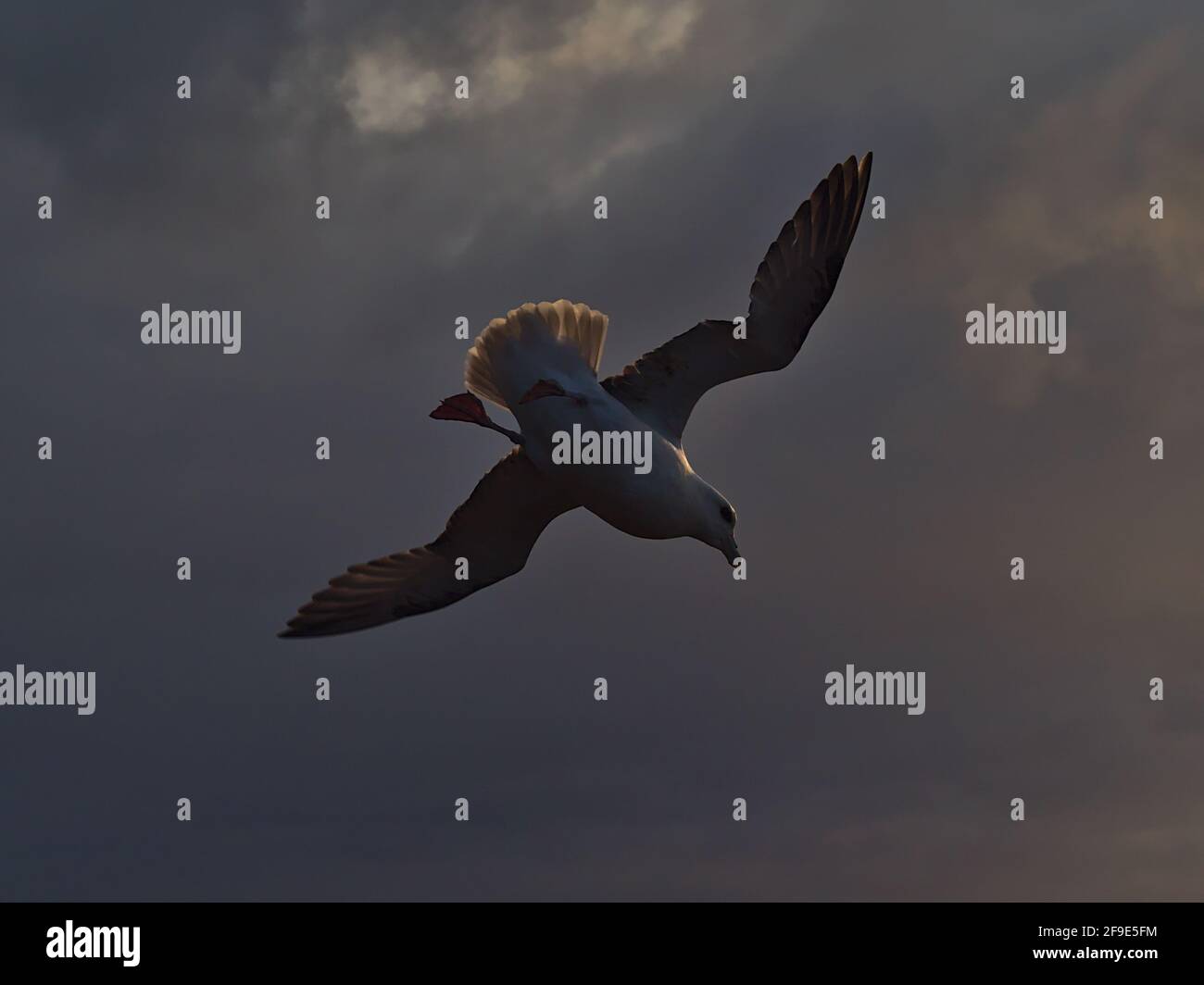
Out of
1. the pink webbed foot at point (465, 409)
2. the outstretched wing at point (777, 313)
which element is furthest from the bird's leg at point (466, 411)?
the outstretched wing at point (777, 313)

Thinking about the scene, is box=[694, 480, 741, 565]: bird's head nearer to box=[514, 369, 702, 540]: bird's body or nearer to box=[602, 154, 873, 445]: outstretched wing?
box=[514, 369, 702, 540]: bird's body

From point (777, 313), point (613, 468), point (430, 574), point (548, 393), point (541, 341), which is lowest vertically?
point (430, 574)

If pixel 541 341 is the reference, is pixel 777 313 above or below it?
above

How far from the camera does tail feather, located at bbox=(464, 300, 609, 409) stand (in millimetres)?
13938

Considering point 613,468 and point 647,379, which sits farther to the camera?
point 647,379

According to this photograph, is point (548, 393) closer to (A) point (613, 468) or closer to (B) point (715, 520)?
(A) point (613, 468)

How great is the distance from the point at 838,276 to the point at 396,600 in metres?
5.24

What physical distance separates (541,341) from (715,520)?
222cm

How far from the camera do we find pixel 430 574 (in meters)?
15.3

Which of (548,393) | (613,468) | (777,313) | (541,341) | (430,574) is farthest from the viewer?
(430,574)

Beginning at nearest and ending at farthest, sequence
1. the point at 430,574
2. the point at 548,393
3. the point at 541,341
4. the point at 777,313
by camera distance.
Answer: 1. the point at 548,393
2. the point at 777,313
3. the point at 541,341
4. the point at 430,574

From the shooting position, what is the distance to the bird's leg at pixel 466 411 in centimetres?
1431

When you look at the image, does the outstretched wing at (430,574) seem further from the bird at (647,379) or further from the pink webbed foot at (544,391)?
the pink webbed foot at (544,391)

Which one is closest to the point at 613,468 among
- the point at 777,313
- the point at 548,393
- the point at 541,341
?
the point at 548,393
